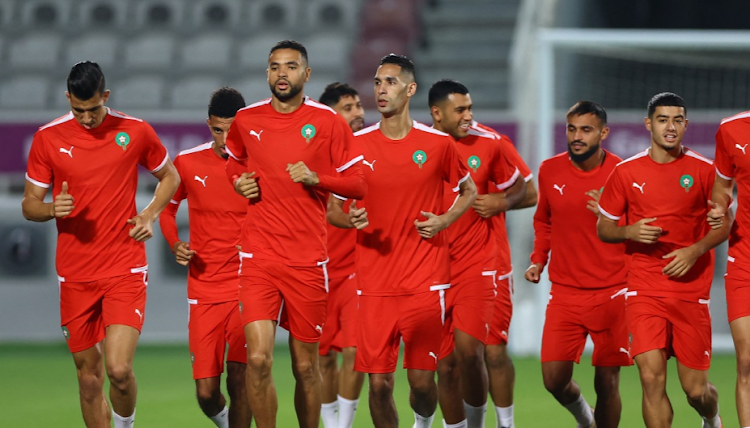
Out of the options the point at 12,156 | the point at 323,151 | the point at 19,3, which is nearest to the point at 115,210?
the point at 323,151

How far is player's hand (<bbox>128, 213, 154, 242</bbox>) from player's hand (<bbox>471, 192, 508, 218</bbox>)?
2.03 m

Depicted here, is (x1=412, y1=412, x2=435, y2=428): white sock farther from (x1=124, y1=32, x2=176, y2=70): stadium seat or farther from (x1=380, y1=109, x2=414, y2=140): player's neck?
(x1=124, y1=32, x2=176, y2=70): stadium seat

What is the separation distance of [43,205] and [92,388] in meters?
1.08

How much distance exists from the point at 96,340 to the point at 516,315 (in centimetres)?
667

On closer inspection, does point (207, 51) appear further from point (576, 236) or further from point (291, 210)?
point (291, 210)

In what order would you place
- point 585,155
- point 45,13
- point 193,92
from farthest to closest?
1. point 45,13
2. point 193,92
3. point 585,155

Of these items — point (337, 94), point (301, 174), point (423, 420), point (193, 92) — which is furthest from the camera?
point (193, 92)

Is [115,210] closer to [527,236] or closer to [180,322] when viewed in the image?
[527,236]

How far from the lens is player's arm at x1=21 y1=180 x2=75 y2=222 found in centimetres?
638

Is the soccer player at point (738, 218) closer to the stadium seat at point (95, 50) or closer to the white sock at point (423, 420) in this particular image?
the white sock at point (423, 420)

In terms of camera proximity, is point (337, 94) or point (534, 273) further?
point (337, 94)

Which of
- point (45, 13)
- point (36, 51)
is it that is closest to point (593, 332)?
point (36, 51)

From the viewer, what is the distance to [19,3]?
19.4m

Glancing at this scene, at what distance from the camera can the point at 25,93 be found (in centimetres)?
1734
